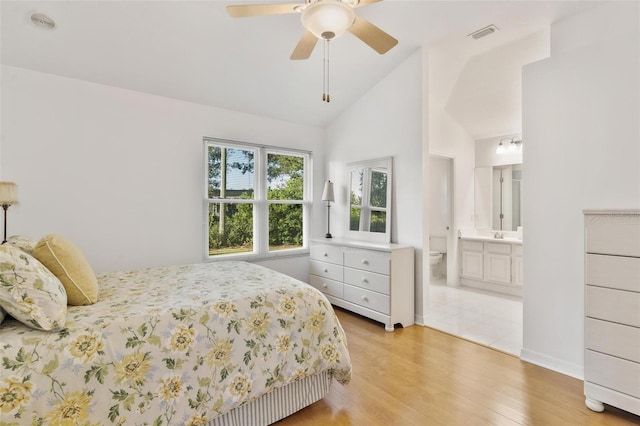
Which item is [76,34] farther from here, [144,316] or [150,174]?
→ [144,316]

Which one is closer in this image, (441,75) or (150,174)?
(150,174)

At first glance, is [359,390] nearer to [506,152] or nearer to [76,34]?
[76,34]

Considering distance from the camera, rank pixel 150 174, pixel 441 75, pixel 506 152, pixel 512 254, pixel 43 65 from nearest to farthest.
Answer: pixel 43 65 < pixel 150 174 < pixel 441 75 < pixel 512 254 < pixel 506 152

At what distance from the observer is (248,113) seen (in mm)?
3906

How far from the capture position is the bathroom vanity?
423cm

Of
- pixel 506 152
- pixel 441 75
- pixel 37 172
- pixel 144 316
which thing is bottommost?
pixel 144 316

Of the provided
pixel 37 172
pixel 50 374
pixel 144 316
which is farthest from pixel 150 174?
pixel 50 374

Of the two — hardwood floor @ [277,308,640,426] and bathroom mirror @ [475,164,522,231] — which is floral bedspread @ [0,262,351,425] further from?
bathroom mirror @ [475,164,522,231]

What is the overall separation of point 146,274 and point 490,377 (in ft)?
8.79

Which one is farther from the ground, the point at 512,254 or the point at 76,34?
the point at 76,34

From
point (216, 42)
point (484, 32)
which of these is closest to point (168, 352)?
point (216, 42)

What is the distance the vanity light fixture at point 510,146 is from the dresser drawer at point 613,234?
9.75ft

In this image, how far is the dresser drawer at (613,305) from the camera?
1.77 meters

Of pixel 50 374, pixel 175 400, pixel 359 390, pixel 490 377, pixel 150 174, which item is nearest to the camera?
pixel 50 374
